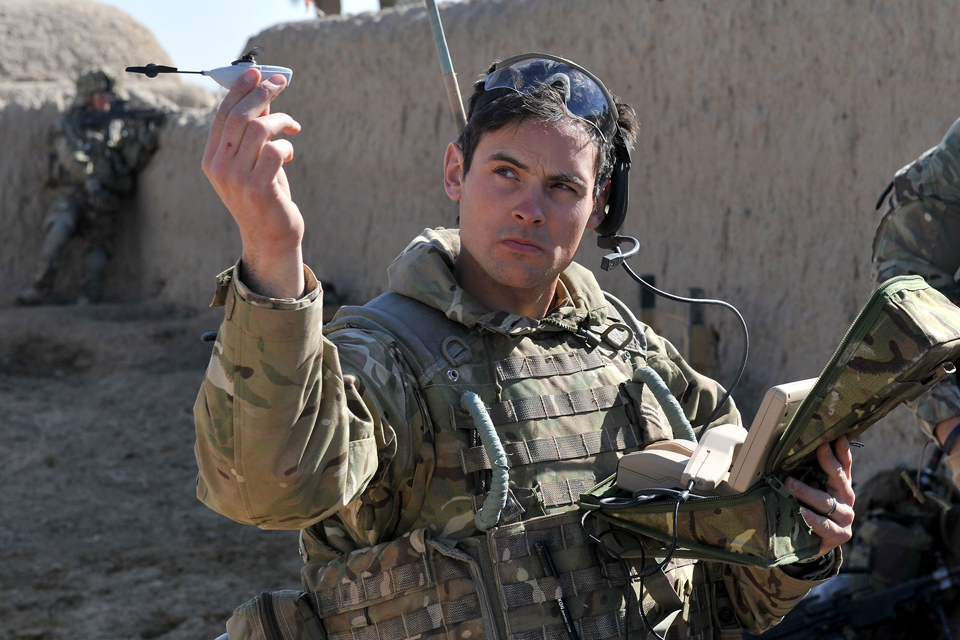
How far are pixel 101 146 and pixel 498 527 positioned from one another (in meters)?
11.4

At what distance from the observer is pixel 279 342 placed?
1.18 metres

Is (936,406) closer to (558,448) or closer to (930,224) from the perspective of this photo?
(930,224)

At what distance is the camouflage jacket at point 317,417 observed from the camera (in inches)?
46.9

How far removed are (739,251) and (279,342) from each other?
4802 millimetres

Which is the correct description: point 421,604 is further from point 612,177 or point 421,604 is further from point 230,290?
point 612,177

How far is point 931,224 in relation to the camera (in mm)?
3010

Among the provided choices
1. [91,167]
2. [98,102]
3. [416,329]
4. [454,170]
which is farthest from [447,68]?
[98,102]

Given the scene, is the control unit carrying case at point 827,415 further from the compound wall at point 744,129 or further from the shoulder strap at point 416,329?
the compound wall at point 744,129

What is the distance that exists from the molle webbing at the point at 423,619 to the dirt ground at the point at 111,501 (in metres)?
3.34

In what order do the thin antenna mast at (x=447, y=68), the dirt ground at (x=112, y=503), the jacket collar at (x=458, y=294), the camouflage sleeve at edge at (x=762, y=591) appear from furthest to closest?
the dirt ground at (x=112, y=503) < the thin antenna mast at (x=447, y=68) < the camouflage sleeve at edge at (x=762, y=591) < the jacket collar at (x=458, y=294)

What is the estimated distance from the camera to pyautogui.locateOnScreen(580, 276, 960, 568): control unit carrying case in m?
1.49

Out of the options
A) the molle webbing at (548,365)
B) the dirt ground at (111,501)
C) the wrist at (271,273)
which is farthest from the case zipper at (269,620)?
the dirt ground at (111,501)

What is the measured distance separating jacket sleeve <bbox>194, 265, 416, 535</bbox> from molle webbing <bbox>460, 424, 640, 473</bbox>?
277 millimetres

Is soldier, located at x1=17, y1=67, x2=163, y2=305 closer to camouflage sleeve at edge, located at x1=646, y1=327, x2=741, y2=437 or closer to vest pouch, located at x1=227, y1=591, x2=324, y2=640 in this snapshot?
camouflage sleeve at edge, located at x1=646, y1=327, x2=741, y2=437
